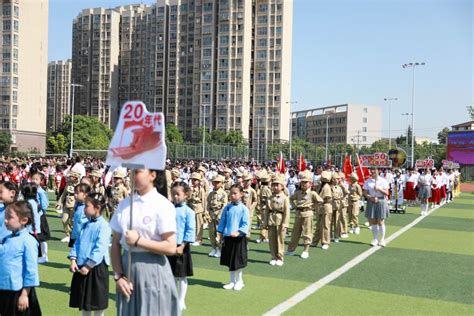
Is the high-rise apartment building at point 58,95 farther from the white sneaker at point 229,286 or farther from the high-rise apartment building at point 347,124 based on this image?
the white sneaker at point 229,286

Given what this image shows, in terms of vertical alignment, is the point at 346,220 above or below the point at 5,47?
below

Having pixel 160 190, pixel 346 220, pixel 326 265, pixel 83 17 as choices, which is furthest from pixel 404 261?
pixel 83 17

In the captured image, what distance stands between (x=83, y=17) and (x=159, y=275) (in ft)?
359

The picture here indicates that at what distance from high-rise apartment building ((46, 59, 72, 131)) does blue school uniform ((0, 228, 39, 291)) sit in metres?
128

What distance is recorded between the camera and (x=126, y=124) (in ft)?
12.4

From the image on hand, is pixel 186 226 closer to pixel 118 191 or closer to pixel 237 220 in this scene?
pixel 237 220

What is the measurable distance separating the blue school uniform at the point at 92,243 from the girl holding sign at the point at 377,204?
7.97 metres

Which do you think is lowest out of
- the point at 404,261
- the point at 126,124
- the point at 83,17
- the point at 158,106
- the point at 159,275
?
the point at 404,261

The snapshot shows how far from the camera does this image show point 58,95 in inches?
5030

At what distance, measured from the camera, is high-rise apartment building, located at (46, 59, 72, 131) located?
126812mm

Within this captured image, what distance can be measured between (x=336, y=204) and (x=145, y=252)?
9.83 metres

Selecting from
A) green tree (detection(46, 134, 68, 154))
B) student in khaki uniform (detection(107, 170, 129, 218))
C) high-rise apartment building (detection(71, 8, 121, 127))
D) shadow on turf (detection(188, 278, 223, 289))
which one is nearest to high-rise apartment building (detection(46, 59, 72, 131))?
high-rise apartment building (detection(71, 8, 121, 127))

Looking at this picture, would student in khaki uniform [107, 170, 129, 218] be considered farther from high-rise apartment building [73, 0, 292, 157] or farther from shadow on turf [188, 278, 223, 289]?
high-rise apartment building [73, 0, 292, 157]

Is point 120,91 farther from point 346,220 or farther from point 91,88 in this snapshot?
point 346,220
